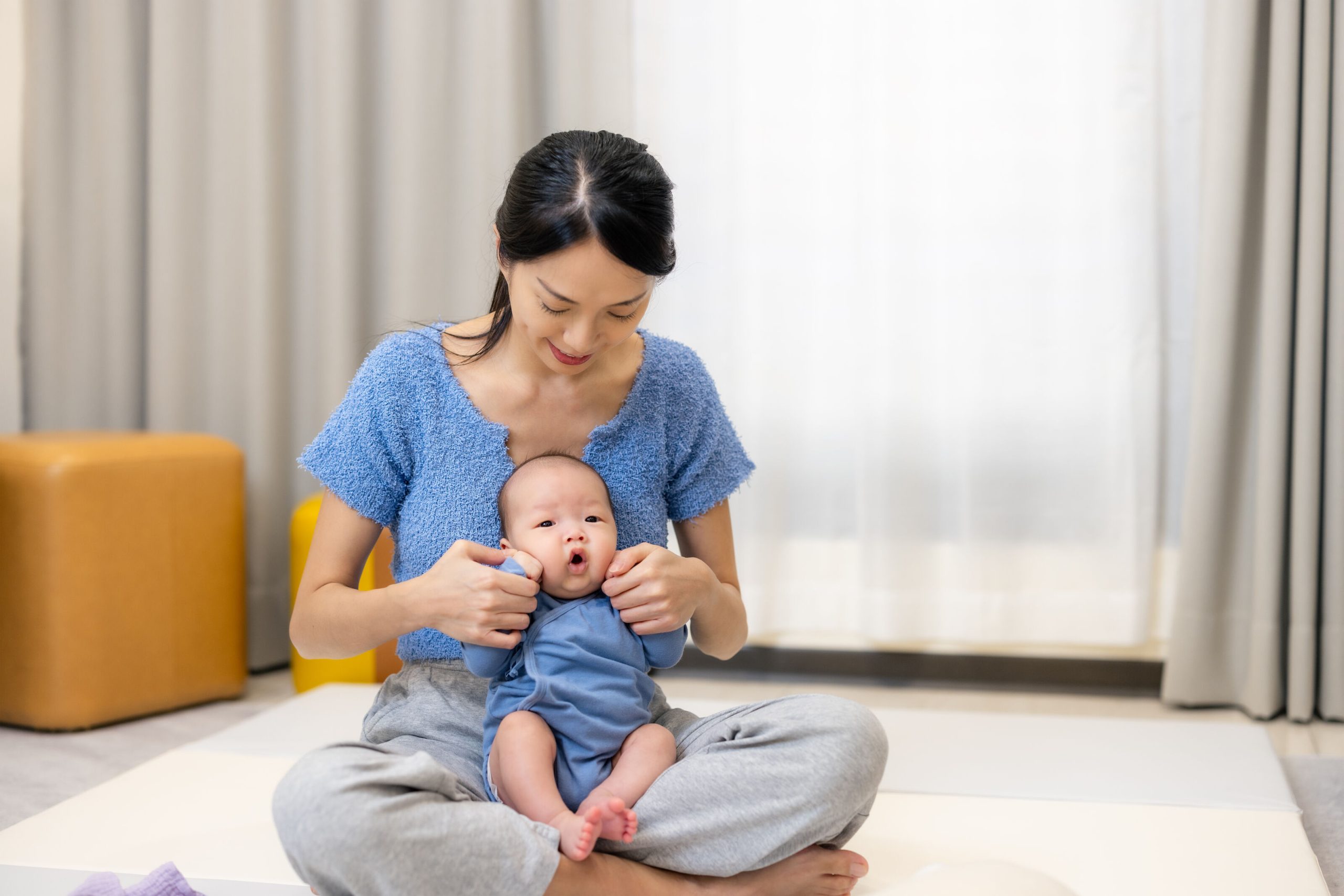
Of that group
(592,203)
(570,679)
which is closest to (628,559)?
(570,679)

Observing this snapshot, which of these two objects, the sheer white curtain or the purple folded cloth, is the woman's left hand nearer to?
the purple folded cloth

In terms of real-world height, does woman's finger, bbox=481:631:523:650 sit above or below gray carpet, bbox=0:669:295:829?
above

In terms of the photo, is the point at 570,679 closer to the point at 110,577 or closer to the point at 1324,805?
the point at 1324,805

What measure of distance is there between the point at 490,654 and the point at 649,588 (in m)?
0.18

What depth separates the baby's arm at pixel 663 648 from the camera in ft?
4.27

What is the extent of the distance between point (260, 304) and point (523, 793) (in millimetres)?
1903

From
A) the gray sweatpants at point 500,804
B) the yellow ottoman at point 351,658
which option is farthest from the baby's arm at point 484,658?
the yellow ottoman at point 351,658

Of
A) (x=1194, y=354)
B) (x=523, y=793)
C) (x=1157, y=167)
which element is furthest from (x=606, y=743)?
(x=1157, y=167)

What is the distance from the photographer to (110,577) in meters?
2.34

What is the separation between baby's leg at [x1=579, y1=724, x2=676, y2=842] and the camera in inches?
46.7

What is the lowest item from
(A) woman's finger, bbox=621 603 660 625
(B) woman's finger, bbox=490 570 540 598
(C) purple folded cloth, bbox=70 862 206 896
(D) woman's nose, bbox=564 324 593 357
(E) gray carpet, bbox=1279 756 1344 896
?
(E) gray carpet, bbox=1279 756 1344 896

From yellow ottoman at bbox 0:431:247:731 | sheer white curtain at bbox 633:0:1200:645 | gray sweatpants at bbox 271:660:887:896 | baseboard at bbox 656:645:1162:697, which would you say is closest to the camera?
gray sweatpants at bbox 271:660:887:896

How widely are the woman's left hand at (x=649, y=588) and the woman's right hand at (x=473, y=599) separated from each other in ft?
0.31

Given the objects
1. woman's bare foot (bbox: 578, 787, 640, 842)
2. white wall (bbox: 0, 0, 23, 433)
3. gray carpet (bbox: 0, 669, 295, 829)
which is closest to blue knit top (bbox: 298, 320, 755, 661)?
woman's bare foot (bbox: 578, 787, 640, 842)
